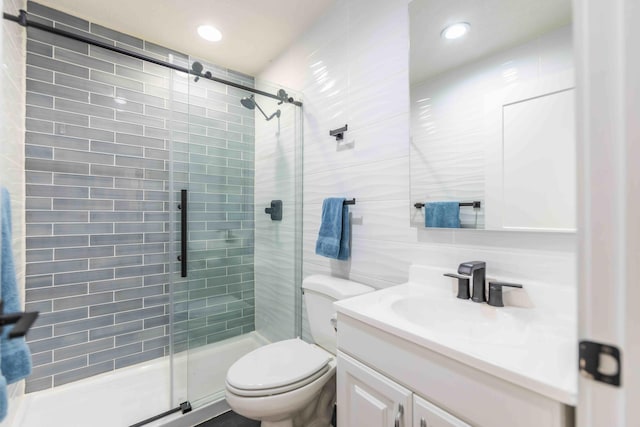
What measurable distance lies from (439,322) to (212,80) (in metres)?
1.91

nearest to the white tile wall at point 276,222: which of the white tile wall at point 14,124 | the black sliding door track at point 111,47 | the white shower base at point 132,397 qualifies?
the black sliding door track at point 111,47

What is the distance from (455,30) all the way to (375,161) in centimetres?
64

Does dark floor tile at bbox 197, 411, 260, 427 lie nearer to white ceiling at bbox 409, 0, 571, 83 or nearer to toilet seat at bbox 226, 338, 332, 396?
toilet seat at bbox 226, 338, 332, 396

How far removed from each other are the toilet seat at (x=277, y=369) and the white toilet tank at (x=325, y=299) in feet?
0.24

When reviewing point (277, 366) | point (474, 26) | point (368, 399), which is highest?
point (474, 26)

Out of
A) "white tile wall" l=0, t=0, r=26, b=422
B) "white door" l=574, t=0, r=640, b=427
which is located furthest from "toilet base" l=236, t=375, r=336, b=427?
"white tile wall" l=0, t=0, r=26, b=422

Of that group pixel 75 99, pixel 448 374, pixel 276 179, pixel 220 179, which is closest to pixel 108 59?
pixel 75 99

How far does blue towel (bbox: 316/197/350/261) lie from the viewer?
1.55 m

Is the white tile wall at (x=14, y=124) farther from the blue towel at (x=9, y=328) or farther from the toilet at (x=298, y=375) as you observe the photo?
the toilet at (x=298, y=375)

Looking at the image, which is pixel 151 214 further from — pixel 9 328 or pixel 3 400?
pixel 3 400

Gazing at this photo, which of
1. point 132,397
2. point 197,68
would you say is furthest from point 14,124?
point 132,397

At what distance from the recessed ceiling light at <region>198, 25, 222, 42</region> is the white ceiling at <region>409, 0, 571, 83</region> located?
139cm

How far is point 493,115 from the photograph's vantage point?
103 centimetres

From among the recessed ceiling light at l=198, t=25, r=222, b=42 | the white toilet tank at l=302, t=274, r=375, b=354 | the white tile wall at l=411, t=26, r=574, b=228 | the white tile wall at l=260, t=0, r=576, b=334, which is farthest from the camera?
the recessed ceiling light at l=198, t=25, r=222, b=42
